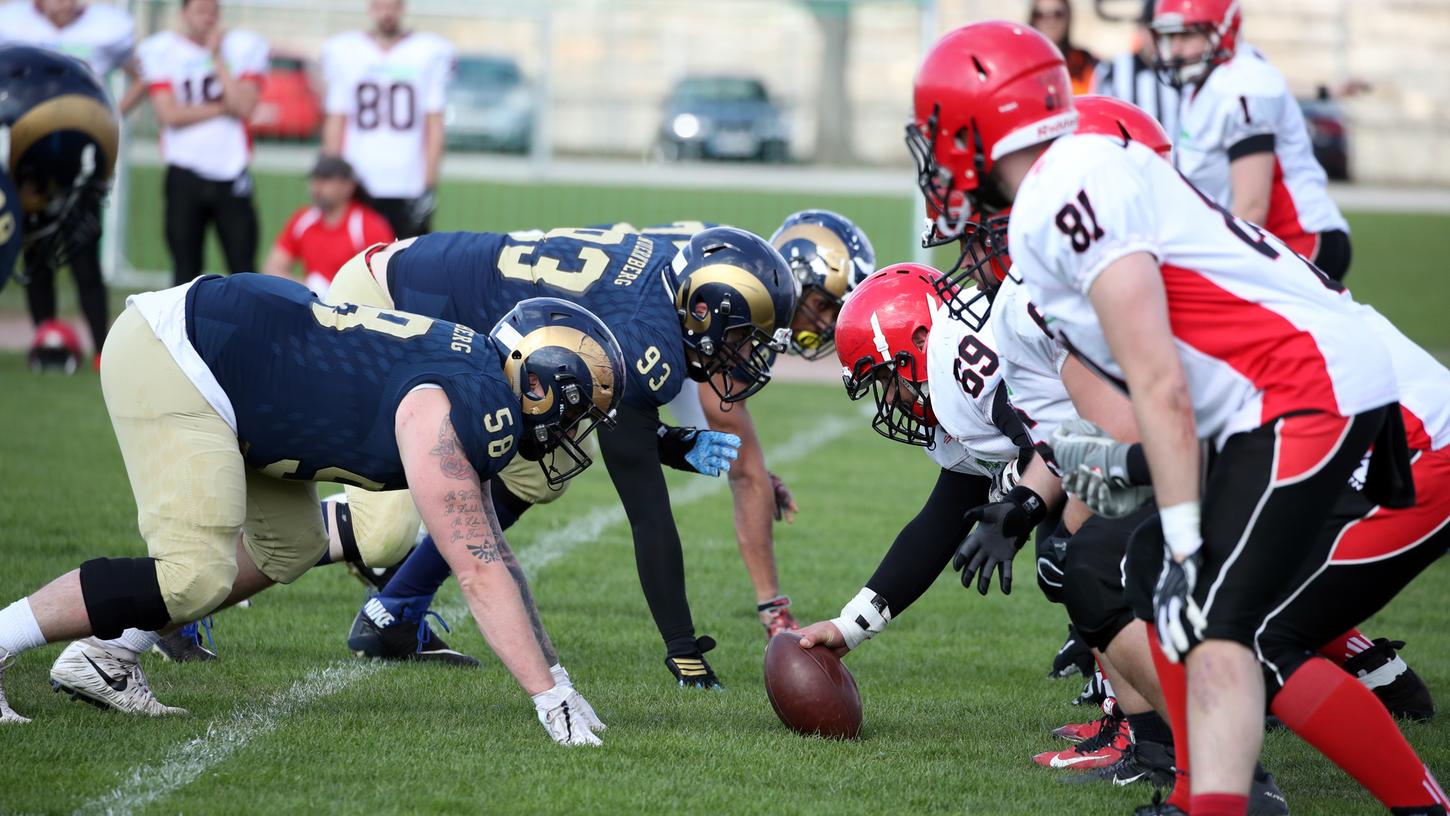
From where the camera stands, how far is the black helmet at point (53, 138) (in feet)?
15.9

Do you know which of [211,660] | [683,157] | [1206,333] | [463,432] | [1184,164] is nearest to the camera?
[1206,333]

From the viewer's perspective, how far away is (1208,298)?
3.25m

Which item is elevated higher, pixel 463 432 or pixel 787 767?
pixel 463 432

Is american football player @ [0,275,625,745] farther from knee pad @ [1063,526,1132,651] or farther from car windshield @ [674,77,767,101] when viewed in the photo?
car windshield @ [674,77,767,101]

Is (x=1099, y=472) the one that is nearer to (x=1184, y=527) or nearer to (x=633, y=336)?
(x=1184, y=527)

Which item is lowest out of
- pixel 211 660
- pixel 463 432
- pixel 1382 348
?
pixel 211 660

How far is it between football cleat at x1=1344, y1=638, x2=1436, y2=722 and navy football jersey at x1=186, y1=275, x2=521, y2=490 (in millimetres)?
2565

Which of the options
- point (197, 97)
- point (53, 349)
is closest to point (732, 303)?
point (197, 97)

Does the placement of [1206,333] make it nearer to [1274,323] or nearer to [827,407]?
[1274,323]

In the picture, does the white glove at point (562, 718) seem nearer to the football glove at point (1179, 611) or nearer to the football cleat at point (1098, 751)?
the football cleat at point (1098, 751)

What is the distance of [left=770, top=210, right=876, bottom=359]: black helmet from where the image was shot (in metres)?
5.74

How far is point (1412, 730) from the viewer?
474cm

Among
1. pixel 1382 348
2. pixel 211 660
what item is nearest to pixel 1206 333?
pixel 1382 348

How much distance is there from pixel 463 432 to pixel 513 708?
1010 mm
